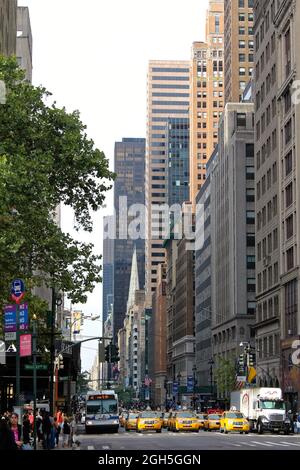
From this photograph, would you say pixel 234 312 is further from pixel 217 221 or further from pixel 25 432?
pixel 25 432

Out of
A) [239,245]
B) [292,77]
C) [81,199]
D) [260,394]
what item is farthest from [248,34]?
[81,199]

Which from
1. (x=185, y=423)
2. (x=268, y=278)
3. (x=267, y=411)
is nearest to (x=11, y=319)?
(x=267, y=411)

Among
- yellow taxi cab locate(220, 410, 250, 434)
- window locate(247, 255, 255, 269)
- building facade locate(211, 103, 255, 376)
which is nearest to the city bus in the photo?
yellow taxi cab locate(220, 410, 250, 434)

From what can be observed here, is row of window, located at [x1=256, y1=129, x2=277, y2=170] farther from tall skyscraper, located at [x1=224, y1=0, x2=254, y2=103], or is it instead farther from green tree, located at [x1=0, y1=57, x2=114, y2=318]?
green tree, located at [x1=0, y1=57, x2=114, y2=318]

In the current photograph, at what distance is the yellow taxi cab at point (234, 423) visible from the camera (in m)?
61.6

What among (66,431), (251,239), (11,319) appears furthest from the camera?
(251,239)

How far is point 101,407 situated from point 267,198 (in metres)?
47.4

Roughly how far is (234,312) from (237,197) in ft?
60.6

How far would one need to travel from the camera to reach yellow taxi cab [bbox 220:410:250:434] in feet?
202

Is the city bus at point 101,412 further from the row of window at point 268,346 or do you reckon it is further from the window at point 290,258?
the row of window at point 268,346

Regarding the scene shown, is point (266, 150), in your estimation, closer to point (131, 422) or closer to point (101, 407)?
point (131, 422)

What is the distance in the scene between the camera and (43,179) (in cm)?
3170

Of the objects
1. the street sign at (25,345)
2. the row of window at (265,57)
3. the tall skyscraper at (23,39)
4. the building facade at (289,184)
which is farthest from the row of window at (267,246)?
the street sign at (25,345)

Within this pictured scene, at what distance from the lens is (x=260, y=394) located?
64.2m
